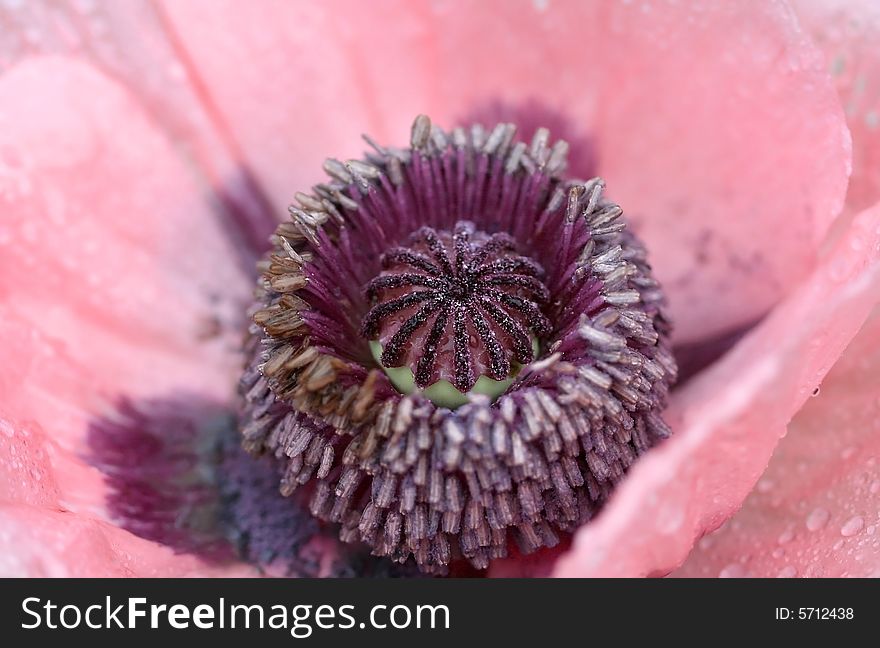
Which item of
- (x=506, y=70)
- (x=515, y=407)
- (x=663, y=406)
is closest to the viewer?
(x=515, y=407)

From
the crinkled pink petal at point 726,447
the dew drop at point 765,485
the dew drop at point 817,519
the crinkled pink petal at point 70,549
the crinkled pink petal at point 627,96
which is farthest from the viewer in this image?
the crinkled pink petal at point 627,96

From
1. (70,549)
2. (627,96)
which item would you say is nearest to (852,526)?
(627,96)

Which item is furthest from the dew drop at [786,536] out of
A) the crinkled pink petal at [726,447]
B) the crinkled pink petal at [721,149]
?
the crinkled pink petal at [721,149]

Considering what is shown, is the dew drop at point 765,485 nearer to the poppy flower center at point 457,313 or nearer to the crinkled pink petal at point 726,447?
the crinkled pink petal at point 726,447

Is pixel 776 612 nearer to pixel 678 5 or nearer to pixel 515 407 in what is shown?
pixel 515 407

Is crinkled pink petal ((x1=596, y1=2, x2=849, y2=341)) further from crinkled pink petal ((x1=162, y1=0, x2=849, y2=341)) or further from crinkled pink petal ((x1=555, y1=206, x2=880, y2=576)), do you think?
crinkled pink petal ((x1=555, y1=206, x2=880, y2=576))

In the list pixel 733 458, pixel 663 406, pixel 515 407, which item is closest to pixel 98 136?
pixel 515 407
